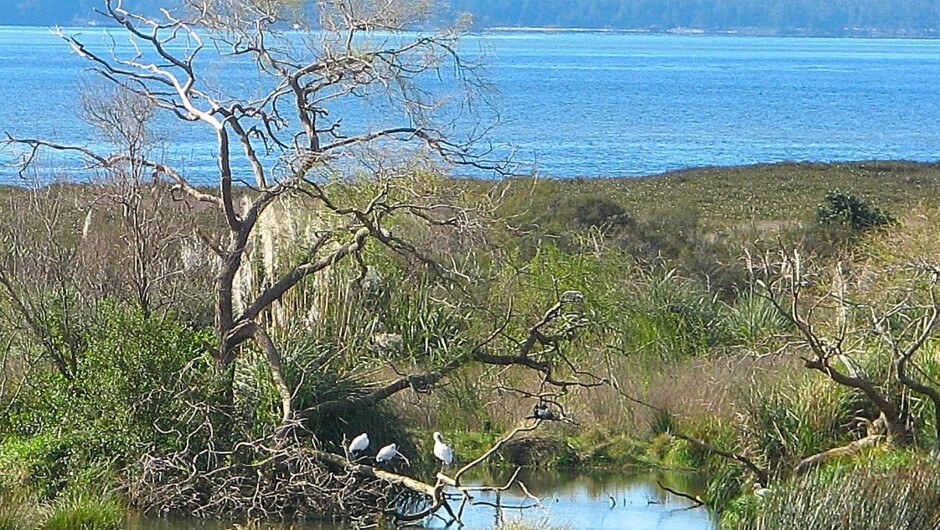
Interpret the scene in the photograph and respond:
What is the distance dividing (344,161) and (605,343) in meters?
5.68

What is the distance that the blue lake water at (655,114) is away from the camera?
59.5 metres

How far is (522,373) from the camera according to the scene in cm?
1980

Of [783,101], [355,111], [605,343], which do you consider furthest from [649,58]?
[605,343]

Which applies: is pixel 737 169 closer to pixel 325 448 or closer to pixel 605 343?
pixel 605 343

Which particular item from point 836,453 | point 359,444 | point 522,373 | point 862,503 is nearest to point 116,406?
point 359,444

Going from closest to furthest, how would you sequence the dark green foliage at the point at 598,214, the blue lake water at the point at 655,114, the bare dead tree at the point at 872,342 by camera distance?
the bare dead tree at the point at 872,342 < the dark green foliage at the point at 598,214 < the blue lake water at the point at 655,114

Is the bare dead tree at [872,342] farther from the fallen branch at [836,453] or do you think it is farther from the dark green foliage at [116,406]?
the dark green foliage at [116,406]

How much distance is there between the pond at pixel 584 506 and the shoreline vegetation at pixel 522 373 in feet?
1.23

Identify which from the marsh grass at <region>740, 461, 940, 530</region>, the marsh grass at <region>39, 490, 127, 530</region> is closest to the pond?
the marsh grass at <region>39, 490, 127, 530</region>

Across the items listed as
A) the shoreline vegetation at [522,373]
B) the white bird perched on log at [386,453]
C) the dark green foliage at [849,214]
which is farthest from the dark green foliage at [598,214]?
the white bird perched on log at [386,453]

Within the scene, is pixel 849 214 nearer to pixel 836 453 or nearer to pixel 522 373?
pixel 522 373

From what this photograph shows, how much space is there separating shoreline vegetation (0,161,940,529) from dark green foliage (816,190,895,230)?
669cm

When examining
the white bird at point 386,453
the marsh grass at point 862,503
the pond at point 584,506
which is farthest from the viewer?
the white bird at point 386,453

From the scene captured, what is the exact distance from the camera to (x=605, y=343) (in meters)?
20.4
